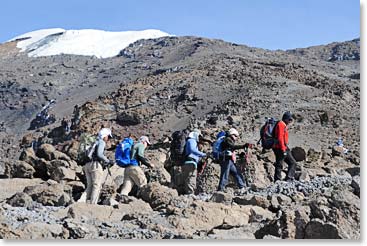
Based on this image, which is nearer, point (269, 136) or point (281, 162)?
point (269, 136)

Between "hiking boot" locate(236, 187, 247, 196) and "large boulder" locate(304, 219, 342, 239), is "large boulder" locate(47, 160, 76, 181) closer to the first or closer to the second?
"hiking boot" locate(236, 187, 247, 196)

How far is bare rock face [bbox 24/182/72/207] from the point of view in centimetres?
1073

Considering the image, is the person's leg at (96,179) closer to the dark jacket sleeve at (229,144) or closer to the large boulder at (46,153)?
the dark jacket sleeve at (229,144)

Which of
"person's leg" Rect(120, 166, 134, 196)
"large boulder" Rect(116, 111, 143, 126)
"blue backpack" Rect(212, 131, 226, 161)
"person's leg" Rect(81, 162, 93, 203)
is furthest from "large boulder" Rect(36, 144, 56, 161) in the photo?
"large boulder" Rect(116, 111, 143, 126)

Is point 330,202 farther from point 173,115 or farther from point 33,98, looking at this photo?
point 33,98

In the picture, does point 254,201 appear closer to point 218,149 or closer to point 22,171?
point 218,149

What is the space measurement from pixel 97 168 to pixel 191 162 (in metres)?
1.58

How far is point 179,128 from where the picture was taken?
36.2 metres

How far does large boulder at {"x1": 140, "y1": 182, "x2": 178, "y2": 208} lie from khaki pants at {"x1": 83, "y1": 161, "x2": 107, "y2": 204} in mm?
664

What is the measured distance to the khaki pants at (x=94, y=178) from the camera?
34.3ft

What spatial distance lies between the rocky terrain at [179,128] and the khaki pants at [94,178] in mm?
192

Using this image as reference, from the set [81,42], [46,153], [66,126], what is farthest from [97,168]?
[81,42]

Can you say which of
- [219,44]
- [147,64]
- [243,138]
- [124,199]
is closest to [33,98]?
[147,64]

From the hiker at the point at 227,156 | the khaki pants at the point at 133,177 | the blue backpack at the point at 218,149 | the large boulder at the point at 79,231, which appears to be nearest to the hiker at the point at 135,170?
the khaki pants at the point at 133,177
